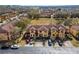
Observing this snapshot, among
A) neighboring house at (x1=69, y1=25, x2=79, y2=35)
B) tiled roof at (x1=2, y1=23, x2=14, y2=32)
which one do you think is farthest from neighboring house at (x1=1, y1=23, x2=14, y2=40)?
neighboring house at (x1=69, y1=25, x2=79, y2=35)

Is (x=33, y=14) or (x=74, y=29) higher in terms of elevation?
(x=33, y=14)

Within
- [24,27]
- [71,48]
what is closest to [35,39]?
[24,27]

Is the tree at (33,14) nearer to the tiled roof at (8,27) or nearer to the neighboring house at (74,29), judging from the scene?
the tiled roof at (8,27)

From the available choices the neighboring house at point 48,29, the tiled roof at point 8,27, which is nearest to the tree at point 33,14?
the neighboring house at point 48,29

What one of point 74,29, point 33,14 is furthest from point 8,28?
point 74,29

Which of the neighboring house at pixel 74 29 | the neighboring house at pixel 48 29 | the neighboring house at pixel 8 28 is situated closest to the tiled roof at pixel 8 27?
the neighboring house at pixel 8 28

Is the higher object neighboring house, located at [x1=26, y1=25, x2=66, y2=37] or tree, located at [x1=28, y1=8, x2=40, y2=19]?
tree, located at [x1=28, y1=8, x2=40, y2=19]

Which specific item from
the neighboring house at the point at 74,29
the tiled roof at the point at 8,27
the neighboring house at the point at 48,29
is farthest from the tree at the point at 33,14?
the neighboring house at the point at 74,29

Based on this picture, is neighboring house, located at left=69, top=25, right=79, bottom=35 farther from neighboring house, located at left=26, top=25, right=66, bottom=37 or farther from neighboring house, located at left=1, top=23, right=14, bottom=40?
neighboring house, located at left=1, top=23, right=14, bottom=40

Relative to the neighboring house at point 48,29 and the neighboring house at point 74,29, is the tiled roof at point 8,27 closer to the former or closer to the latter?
the neighboring house at point 48,29

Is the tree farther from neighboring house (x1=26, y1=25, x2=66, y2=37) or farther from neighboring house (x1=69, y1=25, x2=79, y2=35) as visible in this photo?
neighboring house (x1=69, y1=25, x2=79, y2=35)

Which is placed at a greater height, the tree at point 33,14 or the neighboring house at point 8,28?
the tree at point 33,14

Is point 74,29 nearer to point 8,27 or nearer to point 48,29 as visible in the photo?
point 48,29
